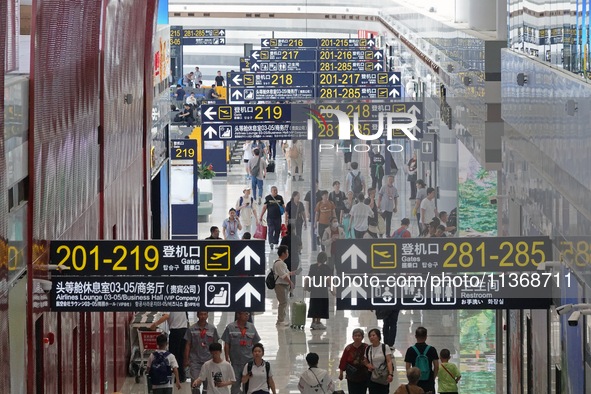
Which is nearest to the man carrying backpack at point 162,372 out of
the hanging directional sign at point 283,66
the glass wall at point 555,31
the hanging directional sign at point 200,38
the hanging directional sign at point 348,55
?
A: the glass wall at point 555,31

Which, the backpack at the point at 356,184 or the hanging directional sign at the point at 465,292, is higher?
the backpack at the point at 356,184

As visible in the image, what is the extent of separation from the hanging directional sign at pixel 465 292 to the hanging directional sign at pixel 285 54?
33117mm

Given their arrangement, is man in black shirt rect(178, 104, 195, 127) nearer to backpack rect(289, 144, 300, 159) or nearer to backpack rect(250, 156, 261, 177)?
backpack rect(289, 144, 300, 159)

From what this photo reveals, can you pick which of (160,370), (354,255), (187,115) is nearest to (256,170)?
(187,115)

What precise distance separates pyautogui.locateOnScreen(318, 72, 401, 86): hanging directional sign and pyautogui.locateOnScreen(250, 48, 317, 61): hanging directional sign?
7.70 m

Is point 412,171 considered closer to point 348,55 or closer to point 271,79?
point 271,79

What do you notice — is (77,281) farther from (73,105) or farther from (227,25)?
(227,25)

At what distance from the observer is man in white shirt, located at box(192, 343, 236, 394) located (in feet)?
51.1

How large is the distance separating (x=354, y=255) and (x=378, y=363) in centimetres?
219

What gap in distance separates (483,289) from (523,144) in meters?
3.25

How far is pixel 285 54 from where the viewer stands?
159ft

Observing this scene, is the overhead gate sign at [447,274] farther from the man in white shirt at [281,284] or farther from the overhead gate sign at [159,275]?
the man in white shirt at [281,284]

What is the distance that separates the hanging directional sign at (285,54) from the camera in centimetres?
4716

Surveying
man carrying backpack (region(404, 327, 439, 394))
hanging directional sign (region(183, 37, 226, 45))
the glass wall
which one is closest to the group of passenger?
man carrying backpack (region(404, 327, 439, 394))
